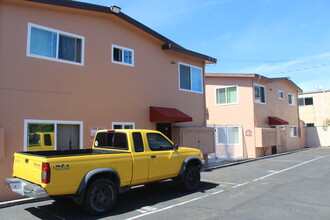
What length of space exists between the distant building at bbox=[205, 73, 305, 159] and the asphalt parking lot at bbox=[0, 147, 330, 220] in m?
8.95

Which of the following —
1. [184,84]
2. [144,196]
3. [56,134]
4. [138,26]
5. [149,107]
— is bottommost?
[144,196]

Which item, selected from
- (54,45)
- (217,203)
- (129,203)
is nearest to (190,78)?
(54,45)

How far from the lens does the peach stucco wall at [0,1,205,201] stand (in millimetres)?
7910

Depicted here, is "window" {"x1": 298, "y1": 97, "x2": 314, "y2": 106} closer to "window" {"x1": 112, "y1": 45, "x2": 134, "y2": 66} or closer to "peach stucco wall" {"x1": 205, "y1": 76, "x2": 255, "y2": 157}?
"peach stucco wall" {"x1": 205, "y1": 76, "x2": 255, "y2": 157}

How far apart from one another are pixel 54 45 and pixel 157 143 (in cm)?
456

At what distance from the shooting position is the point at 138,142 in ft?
Answer: 23.7

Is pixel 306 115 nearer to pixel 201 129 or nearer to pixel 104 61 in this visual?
pixel 201 129

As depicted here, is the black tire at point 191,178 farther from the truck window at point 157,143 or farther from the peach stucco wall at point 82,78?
the peach stucco wall at point 82,78

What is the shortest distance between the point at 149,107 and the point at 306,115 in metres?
29.2

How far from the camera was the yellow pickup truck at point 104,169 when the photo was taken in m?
5.50

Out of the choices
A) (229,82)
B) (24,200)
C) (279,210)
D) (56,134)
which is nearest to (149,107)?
(56,134)

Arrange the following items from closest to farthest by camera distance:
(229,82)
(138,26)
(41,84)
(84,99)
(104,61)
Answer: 1. (41,84)
2. (84,99)
3. (104,61)
4. (138,26)
5. (229,82)

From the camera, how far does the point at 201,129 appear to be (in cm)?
1342

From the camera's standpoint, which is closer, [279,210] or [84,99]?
[279,210]
